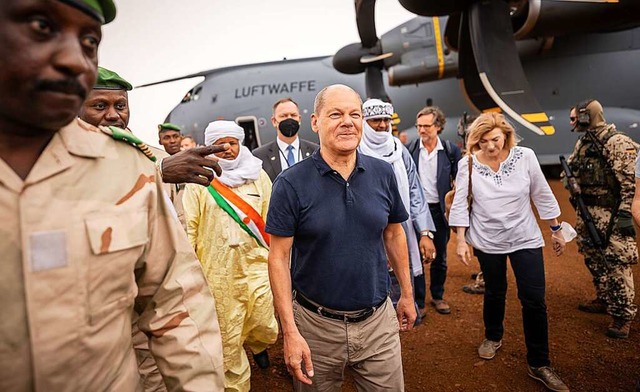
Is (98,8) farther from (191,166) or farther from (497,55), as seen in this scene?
(497,55)

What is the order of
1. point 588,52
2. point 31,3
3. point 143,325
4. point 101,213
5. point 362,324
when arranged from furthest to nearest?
point 588,52
point 362,324
point 143,325
point 101,213
point 31,3

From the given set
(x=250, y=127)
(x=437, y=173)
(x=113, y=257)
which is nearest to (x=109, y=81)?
(x=113, y=257)

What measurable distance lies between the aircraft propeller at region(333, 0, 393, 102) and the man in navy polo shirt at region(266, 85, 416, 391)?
8180 mm

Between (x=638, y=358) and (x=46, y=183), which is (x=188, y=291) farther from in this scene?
(x=638, y=358)

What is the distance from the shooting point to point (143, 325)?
3.32 feet

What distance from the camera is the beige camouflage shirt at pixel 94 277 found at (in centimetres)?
78

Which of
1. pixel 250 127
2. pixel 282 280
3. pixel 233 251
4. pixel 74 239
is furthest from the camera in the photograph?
pixel 250 127

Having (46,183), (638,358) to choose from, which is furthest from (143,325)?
(638,358)

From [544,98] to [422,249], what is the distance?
8.46m

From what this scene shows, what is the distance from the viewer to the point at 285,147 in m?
3.65

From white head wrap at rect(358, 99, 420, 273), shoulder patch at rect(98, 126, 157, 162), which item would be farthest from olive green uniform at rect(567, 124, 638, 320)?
shoulder patch at rect(98, 126, 157, 162)

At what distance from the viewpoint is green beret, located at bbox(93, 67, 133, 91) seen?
1.94 meters

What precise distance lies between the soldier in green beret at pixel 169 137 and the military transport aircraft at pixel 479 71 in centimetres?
483

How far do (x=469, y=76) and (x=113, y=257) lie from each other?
7.92 metres
